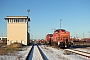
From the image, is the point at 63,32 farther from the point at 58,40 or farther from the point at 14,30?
the point at 14,30

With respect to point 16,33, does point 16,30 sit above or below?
above

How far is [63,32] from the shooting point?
33281 mm

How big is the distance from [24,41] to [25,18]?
22.9 ft

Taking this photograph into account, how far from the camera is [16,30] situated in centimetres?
5216

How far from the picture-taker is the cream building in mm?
51750

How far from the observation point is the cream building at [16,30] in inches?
2037

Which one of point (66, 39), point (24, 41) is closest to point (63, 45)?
point (66, 39)

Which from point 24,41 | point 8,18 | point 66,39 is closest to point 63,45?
point 66,39

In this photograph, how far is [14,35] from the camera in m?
51.8

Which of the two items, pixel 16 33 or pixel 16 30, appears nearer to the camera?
pixel 16 33

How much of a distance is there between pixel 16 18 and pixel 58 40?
77.4 feet

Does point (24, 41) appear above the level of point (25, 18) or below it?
below

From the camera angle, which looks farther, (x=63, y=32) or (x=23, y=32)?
(x=23, y=32)

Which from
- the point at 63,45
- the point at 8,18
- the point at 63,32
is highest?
the point at 8,18
